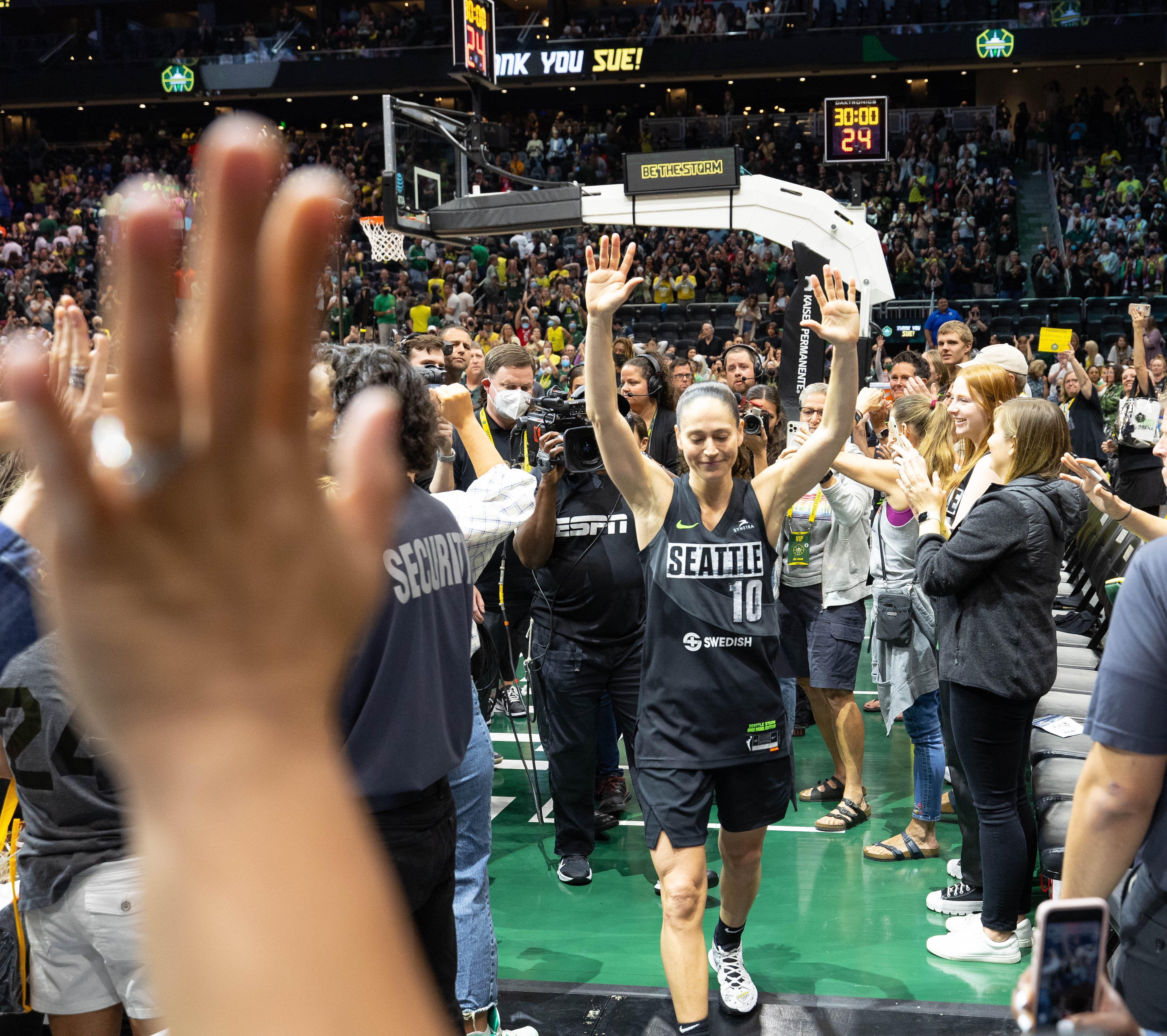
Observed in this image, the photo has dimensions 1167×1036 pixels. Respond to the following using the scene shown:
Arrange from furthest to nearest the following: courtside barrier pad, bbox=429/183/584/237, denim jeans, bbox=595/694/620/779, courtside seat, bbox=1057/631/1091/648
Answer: courtside barrier pad, bbox=429/183/584/237 < courtside seat, bbox=1057/631/1091/648 < denim jeans, bbox=595/694/620/779

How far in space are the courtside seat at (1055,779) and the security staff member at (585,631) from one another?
162 centimetres

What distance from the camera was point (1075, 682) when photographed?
16.7ft

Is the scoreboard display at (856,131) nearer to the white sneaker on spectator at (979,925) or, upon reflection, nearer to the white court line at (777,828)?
the white court line at (777,828)

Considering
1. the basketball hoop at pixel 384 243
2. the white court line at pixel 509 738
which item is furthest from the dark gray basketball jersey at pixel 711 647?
the basketball hoop at pixel 384 243

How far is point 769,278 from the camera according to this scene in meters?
19.9

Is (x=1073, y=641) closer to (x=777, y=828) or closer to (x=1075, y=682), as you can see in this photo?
(x=1075, y=682)

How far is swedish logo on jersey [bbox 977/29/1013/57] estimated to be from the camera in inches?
985

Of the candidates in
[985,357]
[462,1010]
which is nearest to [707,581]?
[462,1010]

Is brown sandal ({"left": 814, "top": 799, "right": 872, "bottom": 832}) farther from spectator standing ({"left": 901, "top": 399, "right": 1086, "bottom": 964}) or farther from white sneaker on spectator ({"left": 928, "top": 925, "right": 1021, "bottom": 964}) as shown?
spectator standing ({"left": 901, "top": 399, "right": 1086, "bottom": 964})

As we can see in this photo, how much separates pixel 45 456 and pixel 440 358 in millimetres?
4518

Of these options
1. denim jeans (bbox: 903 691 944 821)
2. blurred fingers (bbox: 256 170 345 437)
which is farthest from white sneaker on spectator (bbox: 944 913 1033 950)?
blurred fingers (bbox: 256 170 345 437)

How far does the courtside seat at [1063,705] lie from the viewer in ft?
14.8

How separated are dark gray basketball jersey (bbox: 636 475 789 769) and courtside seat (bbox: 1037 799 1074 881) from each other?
35.4 inches

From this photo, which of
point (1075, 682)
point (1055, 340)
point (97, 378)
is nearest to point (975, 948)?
point (1075, 682)
